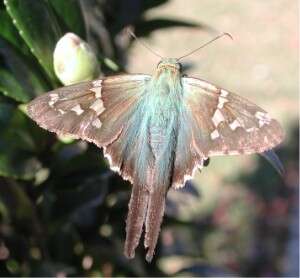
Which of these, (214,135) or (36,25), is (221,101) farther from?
(36,25)

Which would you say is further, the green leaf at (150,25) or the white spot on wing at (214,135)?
the green leaf at (150,25)

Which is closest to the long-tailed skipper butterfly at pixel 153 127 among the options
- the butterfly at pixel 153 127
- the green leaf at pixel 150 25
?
the butterfly at pixel 153 127

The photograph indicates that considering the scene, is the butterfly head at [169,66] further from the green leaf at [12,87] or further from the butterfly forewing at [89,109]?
the green leaf at [12,87]

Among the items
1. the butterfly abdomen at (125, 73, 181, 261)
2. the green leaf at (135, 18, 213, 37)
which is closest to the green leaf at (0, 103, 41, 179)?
the butterfly abdomen at (125, 73, 181, 261)

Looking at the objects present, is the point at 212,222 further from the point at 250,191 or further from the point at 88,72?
the point at 88,72

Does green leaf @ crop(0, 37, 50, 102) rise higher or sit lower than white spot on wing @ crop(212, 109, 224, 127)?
higher

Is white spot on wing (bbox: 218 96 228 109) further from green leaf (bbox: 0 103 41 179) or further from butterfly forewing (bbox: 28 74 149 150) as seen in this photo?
green leaf (bbox: 0 103 41 179)
